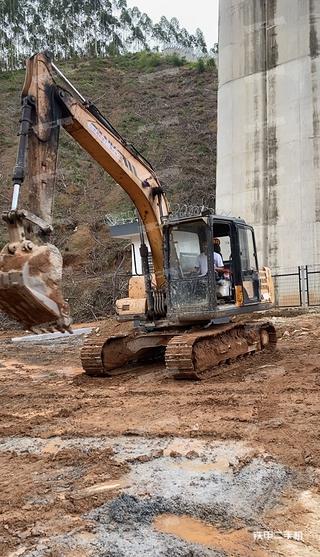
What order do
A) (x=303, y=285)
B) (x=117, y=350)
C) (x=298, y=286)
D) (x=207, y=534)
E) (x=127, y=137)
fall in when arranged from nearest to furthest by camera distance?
(x=207, y=534)
(x=117, y=350)
(x=303, y=285)
(x=298, y=286)
(x=127, y=137)

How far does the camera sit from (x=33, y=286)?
20.2ft

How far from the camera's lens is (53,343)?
16.2m

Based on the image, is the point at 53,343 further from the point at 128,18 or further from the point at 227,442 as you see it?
the point at 128,18

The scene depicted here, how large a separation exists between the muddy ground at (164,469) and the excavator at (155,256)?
822mm

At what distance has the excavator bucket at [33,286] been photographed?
20.1ft

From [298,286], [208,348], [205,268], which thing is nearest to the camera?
[208,348]

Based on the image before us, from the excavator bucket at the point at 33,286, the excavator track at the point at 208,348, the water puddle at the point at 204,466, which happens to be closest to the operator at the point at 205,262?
the excavator track at the point at 208,348

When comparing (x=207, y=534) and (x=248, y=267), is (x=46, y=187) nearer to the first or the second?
(x=248, y=267)

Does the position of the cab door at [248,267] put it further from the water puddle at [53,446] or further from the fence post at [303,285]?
the fence post at [303,285]

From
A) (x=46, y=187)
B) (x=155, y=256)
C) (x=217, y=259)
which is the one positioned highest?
(x=46, y=187)

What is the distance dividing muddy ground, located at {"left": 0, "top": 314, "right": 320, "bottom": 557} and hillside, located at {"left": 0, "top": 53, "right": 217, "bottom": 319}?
18.3m

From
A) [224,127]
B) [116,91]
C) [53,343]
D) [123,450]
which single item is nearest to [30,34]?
[116,91]

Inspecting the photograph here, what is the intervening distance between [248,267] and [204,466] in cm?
596

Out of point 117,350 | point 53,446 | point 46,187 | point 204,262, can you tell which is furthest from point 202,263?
point 53,446
